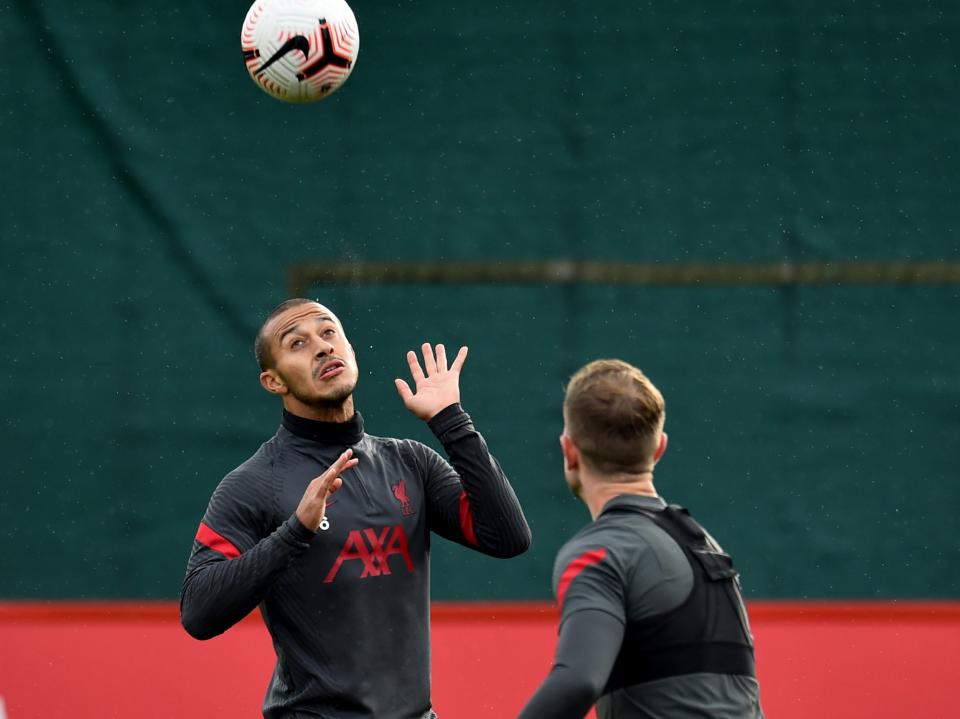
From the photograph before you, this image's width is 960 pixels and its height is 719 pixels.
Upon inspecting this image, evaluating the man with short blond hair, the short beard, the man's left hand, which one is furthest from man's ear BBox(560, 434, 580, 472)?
the short beard

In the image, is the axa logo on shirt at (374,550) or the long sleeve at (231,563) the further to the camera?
the axa logo on shirt at (374,550)

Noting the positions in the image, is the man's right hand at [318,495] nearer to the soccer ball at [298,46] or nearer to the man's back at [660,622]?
the man's back at [660,622]

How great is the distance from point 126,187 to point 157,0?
46.7 inches

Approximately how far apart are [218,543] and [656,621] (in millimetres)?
1486

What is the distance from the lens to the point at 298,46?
5.03 m

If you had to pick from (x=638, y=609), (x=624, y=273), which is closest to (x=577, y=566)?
(x=638, y=609)

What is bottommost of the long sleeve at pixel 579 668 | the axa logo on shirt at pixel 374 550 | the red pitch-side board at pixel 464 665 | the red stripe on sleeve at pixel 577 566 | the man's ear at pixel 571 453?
the red pitch-side board at pixel 464 665

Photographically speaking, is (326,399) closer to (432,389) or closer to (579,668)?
(432,389)

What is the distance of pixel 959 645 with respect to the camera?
20.1 ft

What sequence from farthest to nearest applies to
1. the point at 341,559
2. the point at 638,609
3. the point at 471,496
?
the point at 471,496, the point at 341,559, the point at 638,609

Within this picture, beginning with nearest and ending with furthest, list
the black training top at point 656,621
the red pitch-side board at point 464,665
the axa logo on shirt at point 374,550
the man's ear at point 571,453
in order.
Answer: the black training top at point 656,621
the man's ear at point 571,453
the axa logo on shirt at point 374,550
the red pitch-side board at point 464,665

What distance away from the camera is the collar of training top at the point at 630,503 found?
9.65 ft

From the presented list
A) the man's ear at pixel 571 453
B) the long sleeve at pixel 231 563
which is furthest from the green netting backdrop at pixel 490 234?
the man's ear at pixel 571 453

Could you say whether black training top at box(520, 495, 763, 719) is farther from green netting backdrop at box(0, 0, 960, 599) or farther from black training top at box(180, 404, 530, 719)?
green netting backdrop at box(0, 0, 960, 599)
